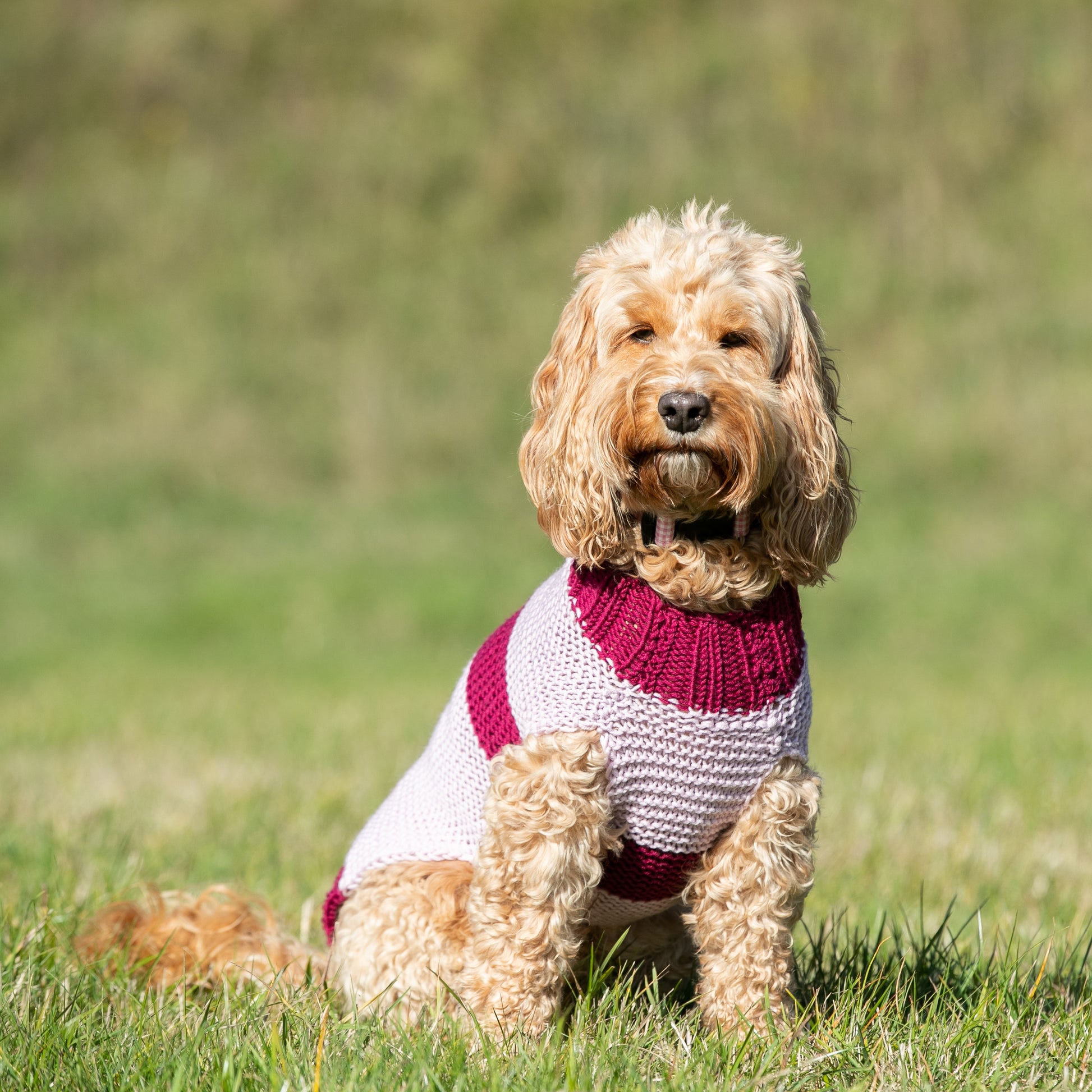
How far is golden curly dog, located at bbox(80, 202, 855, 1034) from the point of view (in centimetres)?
282

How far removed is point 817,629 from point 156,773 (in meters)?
6.18

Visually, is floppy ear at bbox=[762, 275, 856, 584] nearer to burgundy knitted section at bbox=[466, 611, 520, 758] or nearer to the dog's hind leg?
burgundy knitted section at bbox=[466, 611, 520, 758]

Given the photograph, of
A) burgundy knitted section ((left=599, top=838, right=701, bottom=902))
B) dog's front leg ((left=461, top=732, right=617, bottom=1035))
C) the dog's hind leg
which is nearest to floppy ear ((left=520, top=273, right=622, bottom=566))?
dog's front leg ((left=461, top=732, right=617, bottom=1035))

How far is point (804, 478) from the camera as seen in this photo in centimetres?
295

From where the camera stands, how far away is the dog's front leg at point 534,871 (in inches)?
111

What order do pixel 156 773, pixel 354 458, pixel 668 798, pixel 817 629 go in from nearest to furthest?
1. pixel 668 798
2. pixel 156 773
3. pixel 817 629
4. pixel 354 458

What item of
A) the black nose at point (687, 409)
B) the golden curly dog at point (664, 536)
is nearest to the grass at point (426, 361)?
the golden curly dog at point (664, 536)

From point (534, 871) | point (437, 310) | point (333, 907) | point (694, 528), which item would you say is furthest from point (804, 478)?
point (437, 310)

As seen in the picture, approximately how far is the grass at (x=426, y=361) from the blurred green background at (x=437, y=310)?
4 centimetres

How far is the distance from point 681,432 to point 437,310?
39.5 ft

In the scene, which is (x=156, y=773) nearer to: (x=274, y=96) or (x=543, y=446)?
(x=543, y=446)

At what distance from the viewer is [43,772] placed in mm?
6141

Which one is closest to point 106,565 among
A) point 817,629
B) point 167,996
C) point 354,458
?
point 354,458

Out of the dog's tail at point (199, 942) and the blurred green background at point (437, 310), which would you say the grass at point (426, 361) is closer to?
the blurred green background at point (437, 310)
